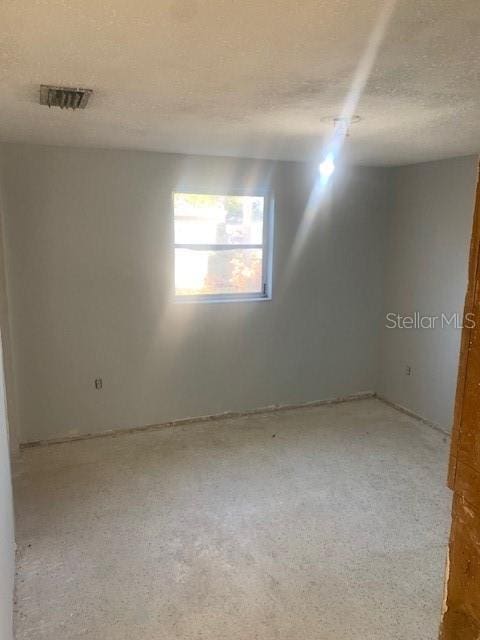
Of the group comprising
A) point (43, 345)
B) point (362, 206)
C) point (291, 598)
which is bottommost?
point (291, 598)

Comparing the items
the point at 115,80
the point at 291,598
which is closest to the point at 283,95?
the point at 115,80

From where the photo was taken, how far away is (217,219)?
4027 millimetres

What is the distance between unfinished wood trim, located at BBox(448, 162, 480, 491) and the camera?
66 centimetres

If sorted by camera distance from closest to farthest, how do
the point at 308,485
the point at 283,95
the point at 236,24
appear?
1. the point at 236,24
2. the point at 283,95
3. the point at 308,485

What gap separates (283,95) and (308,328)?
111 inches

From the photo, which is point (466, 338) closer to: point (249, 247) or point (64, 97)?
point (64, 97)

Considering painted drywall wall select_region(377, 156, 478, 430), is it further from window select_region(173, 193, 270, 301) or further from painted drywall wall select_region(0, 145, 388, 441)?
window select_region(173, 193, 270, 301)

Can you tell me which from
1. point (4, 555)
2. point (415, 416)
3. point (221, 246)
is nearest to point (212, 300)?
point (221, 246)

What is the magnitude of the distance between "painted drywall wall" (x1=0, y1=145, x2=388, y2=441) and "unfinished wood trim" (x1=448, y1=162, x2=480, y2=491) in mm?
3353

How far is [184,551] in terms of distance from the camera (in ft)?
8.54

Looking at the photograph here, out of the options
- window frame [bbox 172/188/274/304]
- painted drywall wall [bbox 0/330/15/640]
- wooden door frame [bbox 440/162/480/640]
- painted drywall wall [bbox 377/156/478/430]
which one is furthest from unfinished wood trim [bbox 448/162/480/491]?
window frame [bbox 172/188/274/304]

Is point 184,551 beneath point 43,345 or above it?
beneath

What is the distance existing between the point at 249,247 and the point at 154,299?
96cm

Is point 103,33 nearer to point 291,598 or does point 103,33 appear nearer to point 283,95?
point 283,95
